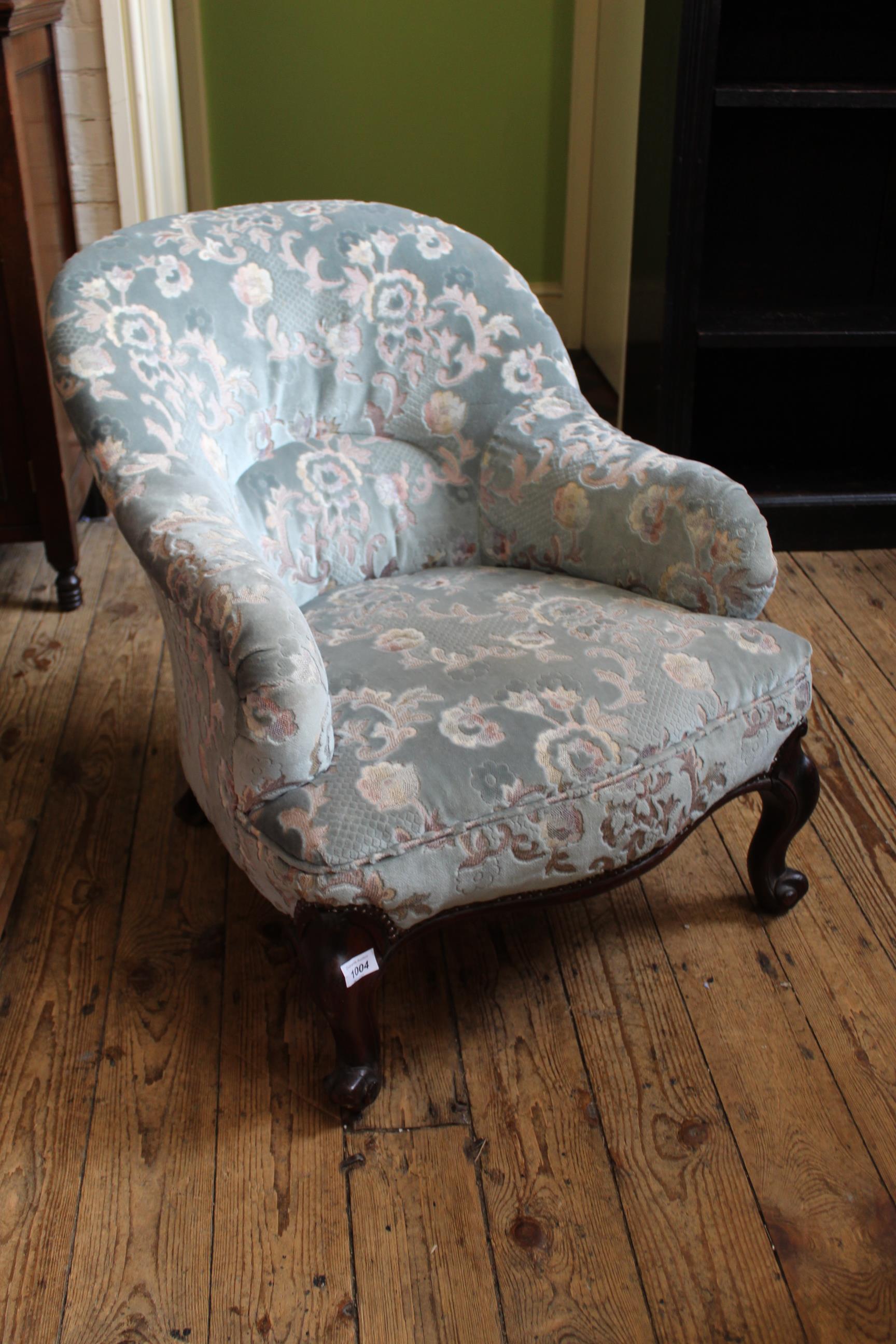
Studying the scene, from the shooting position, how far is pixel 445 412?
1581 mm

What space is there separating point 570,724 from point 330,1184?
1.70 feet

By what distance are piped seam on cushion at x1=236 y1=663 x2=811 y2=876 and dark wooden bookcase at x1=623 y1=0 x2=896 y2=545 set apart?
1272 millimetres

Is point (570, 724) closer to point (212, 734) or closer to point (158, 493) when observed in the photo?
point (212, 734)

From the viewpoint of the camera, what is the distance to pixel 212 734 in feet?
4.01

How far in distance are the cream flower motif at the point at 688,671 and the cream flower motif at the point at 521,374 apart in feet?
1.57

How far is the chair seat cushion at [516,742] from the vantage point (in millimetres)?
1121

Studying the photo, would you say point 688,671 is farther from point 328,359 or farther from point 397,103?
point 397,103

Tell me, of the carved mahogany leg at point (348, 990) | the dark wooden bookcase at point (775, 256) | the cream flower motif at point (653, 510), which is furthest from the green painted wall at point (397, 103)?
the carved mahogany leg at point (348, 990)

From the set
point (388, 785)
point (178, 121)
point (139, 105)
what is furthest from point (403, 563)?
point (178, 121)

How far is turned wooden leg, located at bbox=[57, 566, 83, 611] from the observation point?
7.36ft

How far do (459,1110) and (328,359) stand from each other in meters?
0.93

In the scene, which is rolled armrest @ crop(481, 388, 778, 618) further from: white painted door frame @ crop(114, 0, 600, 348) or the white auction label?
white painted door frame @ crop(114, 0, 600, 348)

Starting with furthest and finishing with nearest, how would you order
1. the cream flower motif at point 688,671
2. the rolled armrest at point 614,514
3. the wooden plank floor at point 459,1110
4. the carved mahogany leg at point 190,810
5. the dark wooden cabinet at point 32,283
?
the dark wooden cabinet at point 32,283, the carved mahogany leg at point 190,810, the rolled armrest at point 614,514, the cream flower motif at point 688,671, the wooden plank floor at point 459,1110

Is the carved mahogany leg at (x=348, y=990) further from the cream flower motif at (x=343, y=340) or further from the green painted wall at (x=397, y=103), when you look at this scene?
the green painted wall at (x=397, y=103)
